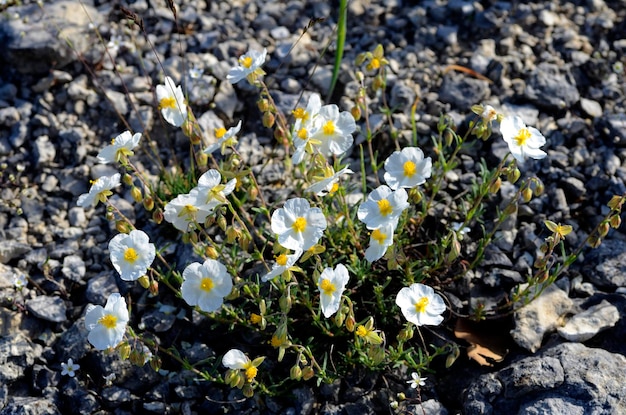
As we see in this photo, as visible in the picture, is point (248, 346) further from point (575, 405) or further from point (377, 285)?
point (575, 405)

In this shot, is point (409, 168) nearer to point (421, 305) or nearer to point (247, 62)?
point (421, 305)

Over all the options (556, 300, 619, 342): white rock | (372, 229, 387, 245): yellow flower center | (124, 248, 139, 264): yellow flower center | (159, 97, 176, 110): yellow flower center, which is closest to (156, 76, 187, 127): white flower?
(159, 97, 176, 110): yellow flower center

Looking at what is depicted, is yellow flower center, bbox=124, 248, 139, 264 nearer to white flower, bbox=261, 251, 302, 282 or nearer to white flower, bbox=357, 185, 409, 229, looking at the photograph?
white flower, bbox=261, 251, 302, 282

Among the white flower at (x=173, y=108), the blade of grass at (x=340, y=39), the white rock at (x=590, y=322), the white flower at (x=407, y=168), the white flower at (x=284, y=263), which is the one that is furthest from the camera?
the blade of grass at (x=340, y=39)

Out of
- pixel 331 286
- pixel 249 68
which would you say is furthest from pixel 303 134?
pixel 331 286

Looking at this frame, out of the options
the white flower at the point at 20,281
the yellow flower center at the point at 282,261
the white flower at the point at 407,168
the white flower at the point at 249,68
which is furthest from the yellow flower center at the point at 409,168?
the white flower at the point at 20,281

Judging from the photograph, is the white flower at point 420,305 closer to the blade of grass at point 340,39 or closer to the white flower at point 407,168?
the white flower at point 407,168
